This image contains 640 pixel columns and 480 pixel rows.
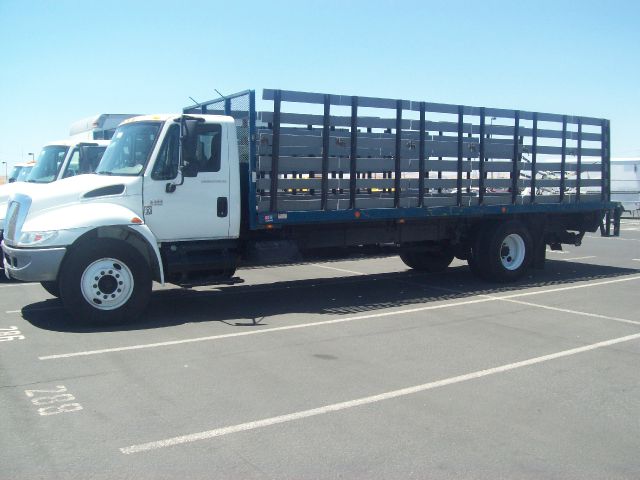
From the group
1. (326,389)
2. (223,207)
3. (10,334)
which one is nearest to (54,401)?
(326,389)

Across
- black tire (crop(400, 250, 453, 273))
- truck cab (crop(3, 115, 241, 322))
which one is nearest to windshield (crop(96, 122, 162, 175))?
truck cab (crop(3, 115, 241, 322))

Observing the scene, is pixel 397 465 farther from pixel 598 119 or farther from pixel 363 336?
pixel 598 119

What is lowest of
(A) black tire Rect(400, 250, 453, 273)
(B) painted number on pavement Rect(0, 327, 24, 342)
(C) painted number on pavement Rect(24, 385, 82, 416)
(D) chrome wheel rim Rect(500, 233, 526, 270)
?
(C) painted number on pavement Rect(24, 385, 82, 416)

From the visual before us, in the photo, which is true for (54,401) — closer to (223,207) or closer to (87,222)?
(87,222)

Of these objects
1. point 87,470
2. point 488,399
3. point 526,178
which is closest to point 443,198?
point 526,178

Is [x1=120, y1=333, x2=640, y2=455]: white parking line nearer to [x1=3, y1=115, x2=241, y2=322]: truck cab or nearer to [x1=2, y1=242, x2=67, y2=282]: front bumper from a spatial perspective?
[x1=3, y1=115, x2=241, y2=322]: truck cab

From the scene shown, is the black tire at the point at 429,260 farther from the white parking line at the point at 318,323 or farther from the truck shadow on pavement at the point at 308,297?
the white parking line at the point at 318,323

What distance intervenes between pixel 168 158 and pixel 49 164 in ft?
15.7

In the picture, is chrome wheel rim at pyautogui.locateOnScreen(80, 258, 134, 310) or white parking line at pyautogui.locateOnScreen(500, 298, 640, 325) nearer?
chrome wheel rim at pyautogui.locateOnScreen(80, 258, 134, 310)

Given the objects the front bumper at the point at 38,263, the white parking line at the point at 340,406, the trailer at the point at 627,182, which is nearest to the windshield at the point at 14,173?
the front bumper at the point at 38,263

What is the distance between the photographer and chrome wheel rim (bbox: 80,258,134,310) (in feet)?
26.1

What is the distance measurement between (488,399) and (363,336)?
2.44 m

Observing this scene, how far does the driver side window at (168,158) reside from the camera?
27.9 feet

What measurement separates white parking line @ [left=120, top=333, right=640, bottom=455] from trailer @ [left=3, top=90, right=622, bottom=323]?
3901 mm
